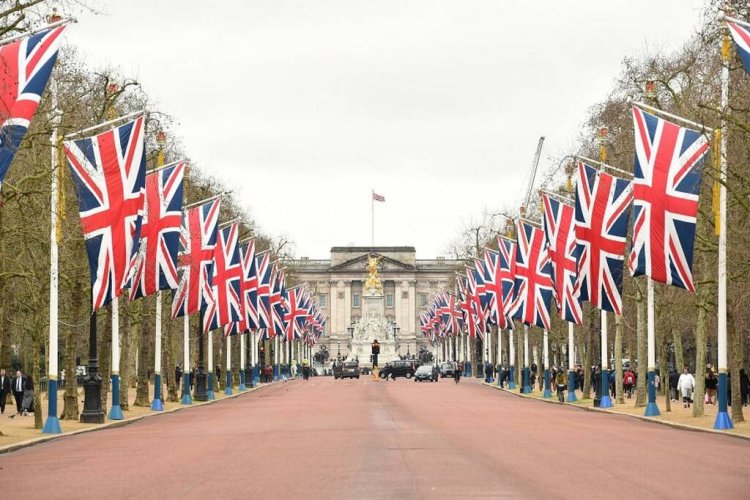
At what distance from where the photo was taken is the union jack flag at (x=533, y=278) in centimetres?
6066

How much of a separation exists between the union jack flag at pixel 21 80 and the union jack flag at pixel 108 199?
27.2ft

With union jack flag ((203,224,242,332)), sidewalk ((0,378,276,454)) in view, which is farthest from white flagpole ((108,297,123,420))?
union jack flag ((203,224,242,332))

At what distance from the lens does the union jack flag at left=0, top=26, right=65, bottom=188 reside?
2575 centimetres

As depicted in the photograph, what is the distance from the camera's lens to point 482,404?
5662 centimetres

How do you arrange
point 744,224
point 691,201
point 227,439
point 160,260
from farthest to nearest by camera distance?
point 160,260
point 744,224
point 691,201
point 227,439

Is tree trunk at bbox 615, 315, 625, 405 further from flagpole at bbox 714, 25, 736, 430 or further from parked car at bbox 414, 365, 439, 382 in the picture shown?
parked car at bbox 414, 365, 439, 382

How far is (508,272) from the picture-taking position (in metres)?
69.3

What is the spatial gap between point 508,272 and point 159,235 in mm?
27937

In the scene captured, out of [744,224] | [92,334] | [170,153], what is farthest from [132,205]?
[170,153]

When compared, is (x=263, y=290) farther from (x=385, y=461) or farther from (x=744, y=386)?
(x=385, y=461)

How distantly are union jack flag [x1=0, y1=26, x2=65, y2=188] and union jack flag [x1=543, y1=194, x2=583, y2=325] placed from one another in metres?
28.1

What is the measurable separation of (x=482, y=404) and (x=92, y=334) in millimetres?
19432

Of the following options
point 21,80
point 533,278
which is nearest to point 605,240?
point 533,278

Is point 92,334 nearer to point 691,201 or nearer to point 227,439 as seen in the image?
point 227,439
